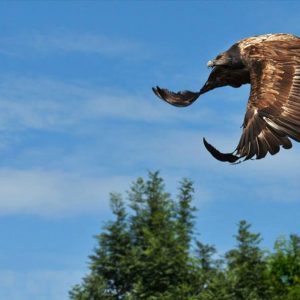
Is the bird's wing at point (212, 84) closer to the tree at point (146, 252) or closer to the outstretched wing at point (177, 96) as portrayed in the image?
the outstretched wing at point (177, 96)

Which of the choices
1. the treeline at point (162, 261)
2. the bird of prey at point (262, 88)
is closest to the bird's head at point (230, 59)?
the bird of prey at point (262, 88)

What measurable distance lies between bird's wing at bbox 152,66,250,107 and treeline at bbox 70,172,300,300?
131ft

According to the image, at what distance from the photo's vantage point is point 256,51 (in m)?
19.5

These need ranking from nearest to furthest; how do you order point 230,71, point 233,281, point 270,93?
point 270,93
point 230,71
point 233,281

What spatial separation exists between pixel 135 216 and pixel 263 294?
8.64 m

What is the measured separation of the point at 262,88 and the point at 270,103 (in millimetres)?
439

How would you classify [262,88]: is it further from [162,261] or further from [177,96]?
[162,261]

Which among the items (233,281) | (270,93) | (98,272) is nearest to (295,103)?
(270,93)

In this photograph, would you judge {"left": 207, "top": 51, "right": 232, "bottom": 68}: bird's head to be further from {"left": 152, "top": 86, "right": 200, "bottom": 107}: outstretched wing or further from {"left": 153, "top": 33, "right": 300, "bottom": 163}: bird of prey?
{"left": 152, "top": 86, "right": 200, "bottom": 107}: outstretched wing

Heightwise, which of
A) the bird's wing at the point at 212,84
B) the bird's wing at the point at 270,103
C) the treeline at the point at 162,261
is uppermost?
the treeline at the point at 162,261

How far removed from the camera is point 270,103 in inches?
720

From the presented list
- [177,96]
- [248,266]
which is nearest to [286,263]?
[248,266]

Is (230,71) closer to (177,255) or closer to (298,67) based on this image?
→ (298,67)

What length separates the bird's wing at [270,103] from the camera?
17.6m
